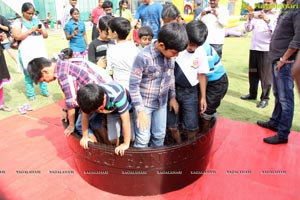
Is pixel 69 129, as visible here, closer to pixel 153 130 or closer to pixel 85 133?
pixel 85 133

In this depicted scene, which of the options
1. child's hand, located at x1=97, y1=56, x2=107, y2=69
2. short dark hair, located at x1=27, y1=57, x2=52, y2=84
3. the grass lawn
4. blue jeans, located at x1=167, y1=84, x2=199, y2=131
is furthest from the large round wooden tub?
the grass lawn

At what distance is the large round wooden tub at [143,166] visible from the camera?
2.08 metres

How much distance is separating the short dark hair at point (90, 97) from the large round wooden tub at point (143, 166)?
36 centimetres

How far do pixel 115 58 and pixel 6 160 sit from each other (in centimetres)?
153

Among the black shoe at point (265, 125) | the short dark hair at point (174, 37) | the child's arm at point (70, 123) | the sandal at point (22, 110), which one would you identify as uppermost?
the short dark hair at point (174, 37)

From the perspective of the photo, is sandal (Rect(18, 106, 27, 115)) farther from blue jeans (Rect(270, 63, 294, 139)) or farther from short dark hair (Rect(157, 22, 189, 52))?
blue jeans (Rect(270, 63, 294, 139))

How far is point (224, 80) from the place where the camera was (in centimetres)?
263

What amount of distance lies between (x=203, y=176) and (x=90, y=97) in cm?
136

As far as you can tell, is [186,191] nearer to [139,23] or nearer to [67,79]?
[67,79]

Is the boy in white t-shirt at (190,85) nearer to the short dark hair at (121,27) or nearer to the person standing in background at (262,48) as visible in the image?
the short dark hair at (121,27)

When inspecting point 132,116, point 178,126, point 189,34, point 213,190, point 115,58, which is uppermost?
point 189,34

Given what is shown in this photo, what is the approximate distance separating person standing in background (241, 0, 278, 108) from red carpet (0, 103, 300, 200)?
1.02 m

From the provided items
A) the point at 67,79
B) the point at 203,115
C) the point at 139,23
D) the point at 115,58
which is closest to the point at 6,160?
the point at 67,79

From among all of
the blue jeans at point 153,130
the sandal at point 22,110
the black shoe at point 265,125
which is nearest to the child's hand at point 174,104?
the blue jeans at point 153,130
